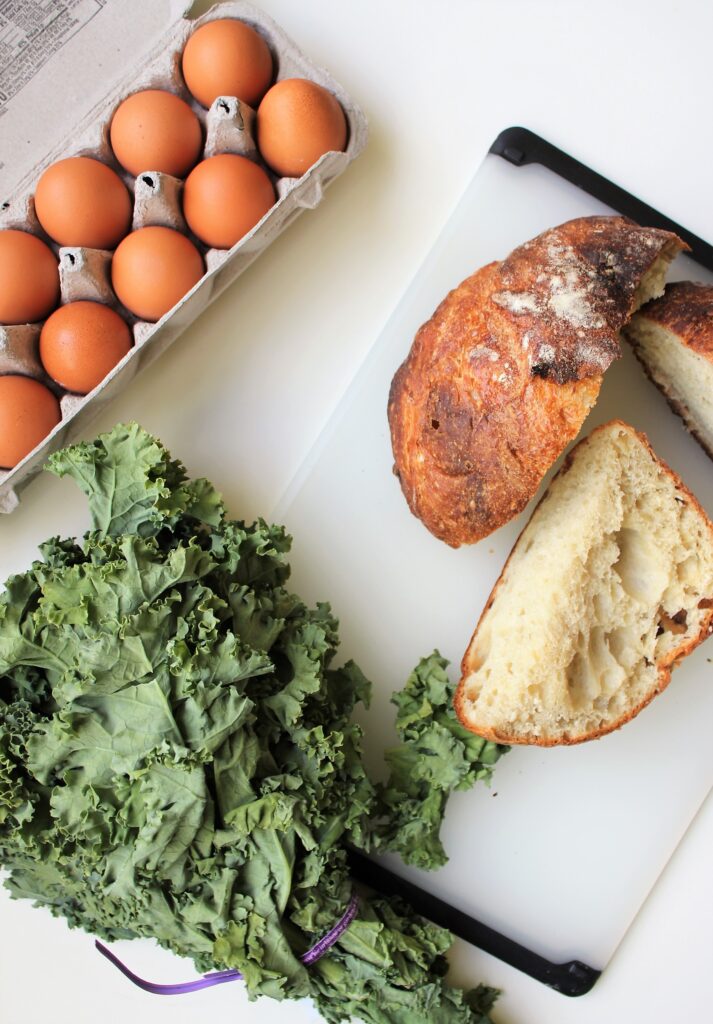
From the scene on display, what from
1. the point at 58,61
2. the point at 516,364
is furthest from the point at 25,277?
the point at 516,364

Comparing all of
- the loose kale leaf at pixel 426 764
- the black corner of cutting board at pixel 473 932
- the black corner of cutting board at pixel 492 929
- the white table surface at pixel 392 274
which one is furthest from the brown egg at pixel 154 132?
the black corner of cutting board at pixel 473 932

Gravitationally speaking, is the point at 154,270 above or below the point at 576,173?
below

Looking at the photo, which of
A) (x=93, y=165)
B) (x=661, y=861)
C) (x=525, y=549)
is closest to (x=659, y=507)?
(x=525, y=549)

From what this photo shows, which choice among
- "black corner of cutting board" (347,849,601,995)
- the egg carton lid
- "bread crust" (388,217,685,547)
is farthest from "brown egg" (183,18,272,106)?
"black corner of cutting board" (347,849,601,995)

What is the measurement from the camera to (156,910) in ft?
4.02

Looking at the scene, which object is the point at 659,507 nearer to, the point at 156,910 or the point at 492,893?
the point at 492,893

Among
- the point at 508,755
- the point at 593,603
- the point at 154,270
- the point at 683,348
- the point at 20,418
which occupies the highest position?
the point at 683,348

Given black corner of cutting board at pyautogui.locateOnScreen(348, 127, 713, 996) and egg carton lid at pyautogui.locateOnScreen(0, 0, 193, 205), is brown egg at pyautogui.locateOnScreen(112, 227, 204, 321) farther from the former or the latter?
black corner of cutting board at pyautogui.locateOnScreen(348, 127, 713, 996)

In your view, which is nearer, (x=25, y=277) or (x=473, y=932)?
(x=25, y=277)

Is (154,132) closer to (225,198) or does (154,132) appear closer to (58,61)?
(225,198)

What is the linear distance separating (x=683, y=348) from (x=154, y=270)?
0.85 m

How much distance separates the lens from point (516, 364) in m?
1.28

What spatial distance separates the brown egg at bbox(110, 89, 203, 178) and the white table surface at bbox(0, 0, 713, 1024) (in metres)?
0.23

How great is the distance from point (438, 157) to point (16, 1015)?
1.71 m
